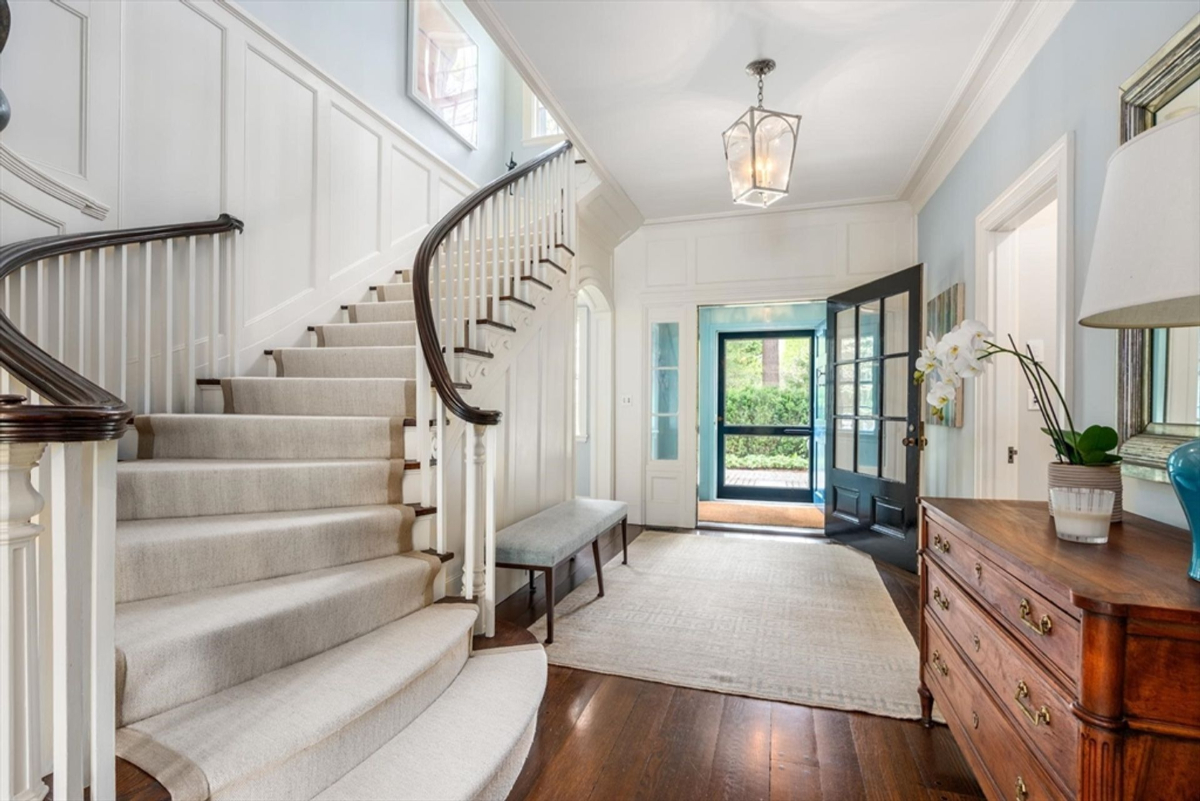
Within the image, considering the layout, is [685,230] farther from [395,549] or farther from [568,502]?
[395,549]

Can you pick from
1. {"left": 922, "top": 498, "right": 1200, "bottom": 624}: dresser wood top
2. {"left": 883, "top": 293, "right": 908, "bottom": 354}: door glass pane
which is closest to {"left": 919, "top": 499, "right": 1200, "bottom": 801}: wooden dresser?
{"left": 922, "top": 498, "right": 1200, "bottom": 624}: dresser wood top

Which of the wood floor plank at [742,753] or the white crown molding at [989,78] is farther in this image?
the white crown molding at [989,78]

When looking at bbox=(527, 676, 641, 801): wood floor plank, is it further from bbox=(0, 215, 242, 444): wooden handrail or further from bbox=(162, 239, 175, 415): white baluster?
bbox=(162, 239, 175, 415): white baluster

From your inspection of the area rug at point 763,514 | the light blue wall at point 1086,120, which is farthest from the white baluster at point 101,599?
the area rug at point 763,514

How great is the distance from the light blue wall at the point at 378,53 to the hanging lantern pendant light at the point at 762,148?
8.74 feet

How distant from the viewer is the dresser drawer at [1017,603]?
0.98 meters

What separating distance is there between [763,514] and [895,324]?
2718 mm

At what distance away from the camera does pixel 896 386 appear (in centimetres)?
377

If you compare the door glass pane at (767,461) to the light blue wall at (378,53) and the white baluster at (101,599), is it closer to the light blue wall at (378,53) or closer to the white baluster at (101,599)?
the light blue wall at (378,53)

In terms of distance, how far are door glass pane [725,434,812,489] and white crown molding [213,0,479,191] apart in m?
4.54

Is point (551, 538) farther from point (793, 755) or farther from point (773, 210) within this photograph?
point (773, 210)

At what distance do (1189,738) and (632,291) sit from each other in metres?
4.55

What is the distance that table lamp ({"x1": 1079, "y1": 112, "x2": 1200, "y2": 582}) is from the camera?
73 cm

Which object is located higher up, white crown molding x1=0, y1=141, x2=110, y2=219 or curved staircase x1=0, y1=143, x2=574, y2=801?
white crown molding x1=0, y1=141, x2=110, y2=219
